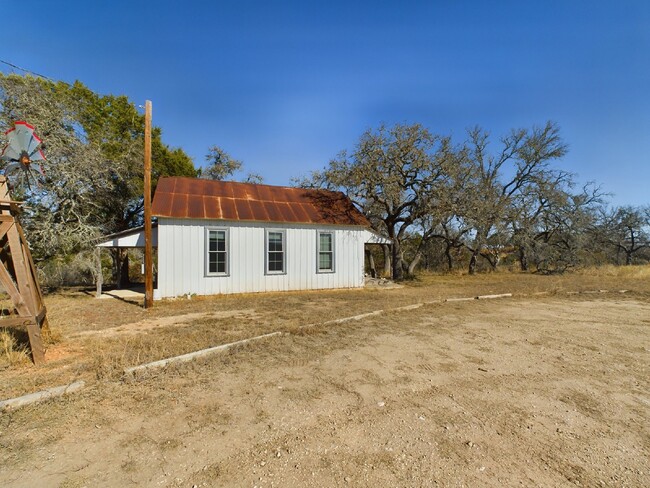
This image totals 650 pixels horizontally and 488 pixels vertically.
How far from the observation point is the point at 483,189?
56.2ft

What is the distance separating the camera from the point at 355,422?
3.04m

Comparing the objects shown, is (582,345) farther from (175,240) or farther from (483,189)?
(483,189)

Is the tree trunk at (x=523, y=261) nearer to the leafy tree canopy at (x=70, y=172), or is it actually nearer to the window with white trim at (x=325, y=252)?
the window with white trim at (x=325, y=252)

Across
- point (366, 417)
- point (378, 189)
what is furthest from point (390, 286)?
point (366, 417)

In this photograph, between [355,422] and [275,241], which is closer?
[355,422]

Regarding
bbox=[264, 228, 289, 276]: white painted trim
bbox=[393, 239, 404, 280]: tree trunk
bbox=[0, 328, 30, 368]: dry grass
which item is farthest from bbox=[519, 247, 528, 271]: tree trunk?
bbox=[0, 328, 30, 368]: dry grass

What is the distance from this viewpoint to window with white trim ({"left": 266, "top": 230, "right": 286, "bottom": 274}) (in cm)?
1245

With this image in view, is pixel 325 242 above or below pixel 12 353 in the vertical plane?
above

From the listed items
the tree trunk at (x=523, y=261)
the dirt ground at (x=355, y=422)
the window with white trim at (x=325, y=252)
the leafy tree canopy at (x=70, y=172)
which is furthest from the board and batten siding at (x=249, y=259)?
the tree trunk at (x=523, y=261)

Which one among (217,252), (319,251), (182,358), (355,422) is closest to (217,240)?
(217,252)

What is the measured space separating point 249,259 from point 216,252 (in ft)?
3.88

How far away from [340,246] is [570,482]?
1167 cm

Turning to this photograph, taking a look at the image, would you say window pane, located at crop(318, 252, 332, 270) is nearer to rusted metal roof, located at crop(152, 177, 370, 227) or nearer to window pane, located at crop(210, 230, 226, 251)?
rusted metal roof, located at crop(152, 177, 370, 227)

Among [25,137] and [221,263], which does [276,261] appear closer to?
[221,263]
